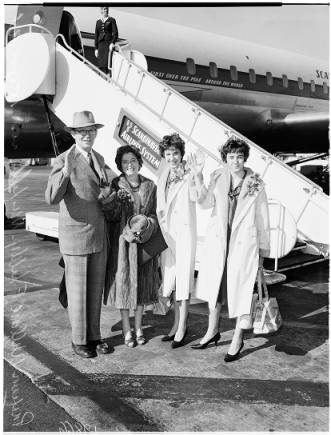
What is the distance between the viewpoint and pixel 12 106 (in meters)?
7.38

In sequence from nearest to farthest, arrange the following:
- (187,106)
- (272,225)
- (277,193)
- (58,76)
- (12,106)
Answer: (272,225) < (277,193) < (187,106) < (58,76) < (12,106)

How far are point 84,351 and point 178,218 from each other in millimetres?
1408

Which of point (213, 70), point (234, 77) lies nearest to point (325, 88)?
point (234, 77)

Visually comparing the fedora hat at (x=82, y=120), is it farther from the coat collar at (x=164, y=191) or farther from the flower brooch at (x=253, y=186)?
the flower brooch at (x=253, y=186)

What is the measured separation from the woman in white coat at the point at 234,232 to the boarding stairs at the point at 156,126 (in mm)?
1034

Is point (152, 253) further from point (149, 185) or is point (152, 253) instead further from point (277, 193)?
point (277, 193)

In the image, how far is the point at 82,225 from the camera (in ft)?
11.9

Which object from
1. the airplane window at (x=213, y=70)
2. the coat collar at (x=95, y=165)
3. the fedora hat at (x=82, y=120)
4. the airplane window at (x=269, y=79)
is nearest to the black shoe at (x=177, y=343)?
the coat collar at (x=95, y=165)

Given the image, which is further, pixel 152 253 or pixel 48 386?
pixel 152 253

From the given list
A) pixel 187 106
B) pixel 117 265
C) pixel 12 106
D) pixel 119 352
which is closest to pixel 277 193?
pixel 187 106

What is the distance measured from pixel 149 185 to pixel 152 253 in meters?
0.62

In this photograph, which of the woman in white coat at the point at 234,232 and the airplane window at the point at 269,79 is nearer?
the woman in white coat at the point at 234,232

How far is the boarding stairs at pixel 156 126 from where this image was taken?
16.0 ft

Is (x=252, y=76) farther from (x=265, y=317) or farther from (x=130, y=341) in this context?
(x=130, y=341)
